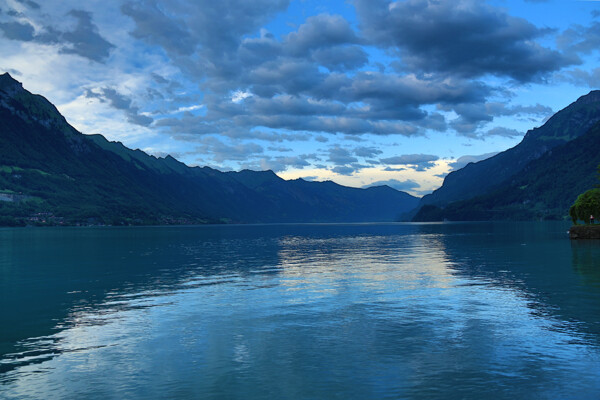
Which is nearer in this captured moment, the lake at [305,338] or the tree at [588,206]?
the lake at [305,338]

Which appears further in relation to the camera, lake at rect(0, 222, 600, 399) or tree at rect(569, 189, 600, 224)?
tree at rect(569, 189, 600, 224)

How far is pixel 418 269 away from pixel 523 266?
57.5ft

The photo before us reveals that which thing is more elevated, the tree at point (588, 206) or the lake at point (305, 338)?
the tree at point (588, 206)

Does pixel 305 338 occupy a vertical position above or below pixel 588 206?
below

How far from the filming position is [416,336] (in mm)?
29734

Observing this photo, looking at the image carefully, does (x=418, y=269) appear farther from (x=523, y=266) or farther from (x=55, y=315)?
(x=55, y=315)

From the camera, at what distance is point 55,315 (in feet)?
127

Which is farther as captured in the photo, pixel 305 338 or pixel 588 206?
pixel 588 206

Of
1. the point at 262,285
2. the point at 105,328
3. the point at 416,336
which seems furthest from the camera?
the point at 262,285

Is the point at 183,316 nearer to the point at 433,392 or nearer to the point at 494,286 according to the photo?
the point at 433,392

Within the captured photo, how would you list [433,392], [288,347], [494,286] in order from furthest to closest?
[494,286]
[288,347]
[433,392]

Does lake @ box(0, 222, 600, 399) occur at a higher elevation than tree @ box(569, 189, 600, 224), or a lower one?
lower

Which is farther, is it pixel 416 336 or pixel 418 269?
pixel 418 269

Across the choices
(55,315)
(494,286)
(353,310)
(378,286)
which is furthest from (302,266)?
(55,315)
